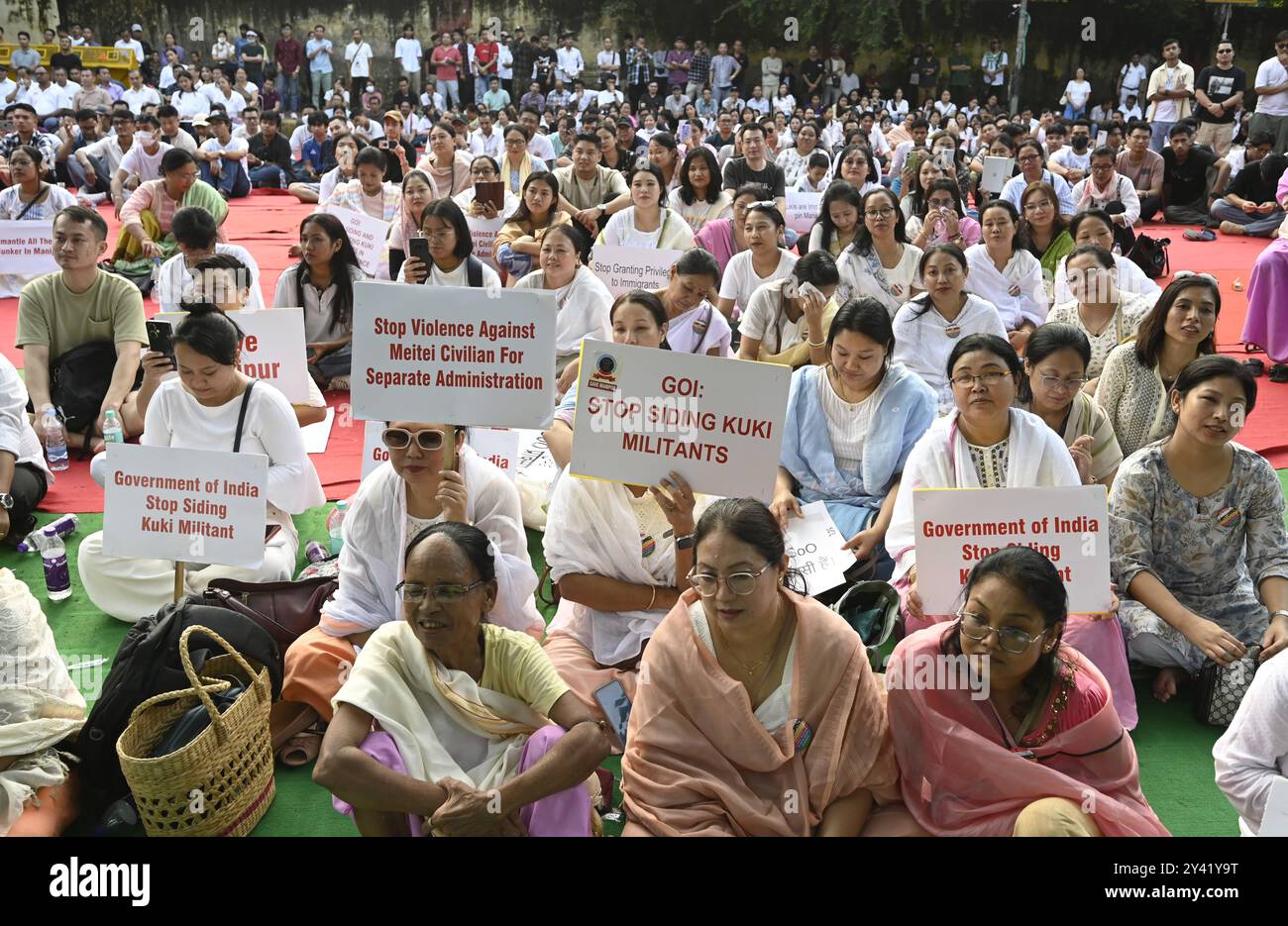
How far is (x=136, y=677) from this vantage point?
3.00 m

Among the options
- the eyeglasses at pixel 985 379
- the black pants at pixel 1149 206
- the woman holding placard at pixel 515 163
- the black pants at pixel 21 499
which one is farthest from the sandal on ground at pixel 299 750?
the black pants at pixel 1149 206

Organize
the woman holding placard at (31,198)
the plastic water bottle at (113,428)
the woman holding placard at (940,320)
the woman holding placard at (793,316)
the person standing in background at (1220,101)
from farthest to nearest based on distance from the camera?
the person standing in background at (1220,101)
the woman holding placard at (31,198)
the woman holding placard at (793,316)
the woman holding placard at (940,320)
the plastic water bottle at (113,428)

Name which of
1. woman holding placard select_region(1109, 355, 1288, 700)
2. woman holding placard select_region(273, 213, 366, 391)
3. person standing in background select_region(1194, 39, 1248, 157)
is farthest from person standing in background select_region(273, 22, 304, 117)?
woman holding placard select_region(1109, 355, 1288, 700)

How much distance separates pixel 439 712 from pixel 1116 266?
4.50 m

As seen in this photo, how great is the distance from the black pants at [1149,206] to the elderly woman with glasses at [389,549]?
37.4 feet

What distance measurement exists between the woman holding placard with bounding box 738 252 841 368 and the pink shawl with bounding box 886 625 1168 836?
295cm

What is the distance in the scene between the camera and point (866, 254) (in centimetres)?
658

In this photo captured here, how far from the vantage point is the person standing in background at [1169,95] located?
1655cm

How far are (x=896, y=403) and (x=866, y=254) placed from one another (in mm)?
2594

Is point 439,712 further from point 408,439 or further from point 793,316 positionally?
point 793,316

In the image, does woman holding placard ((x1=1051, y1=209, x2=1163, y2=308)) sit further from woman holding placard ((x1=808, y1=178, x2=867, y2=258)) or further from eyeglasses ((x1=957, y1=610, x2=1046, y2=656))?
eyeglasses ((x1=957, y1=610, x2=1046, y2=656))

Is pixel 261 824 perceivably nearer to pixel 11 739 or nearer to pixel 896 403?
pixel 11 739

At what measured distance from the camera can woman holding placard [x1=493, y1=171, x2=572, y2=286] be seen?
745 centimetres

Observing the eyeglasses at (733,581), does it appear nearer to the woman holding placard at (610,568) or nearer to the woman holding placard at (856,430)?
the woman holding placard at (610,568)
